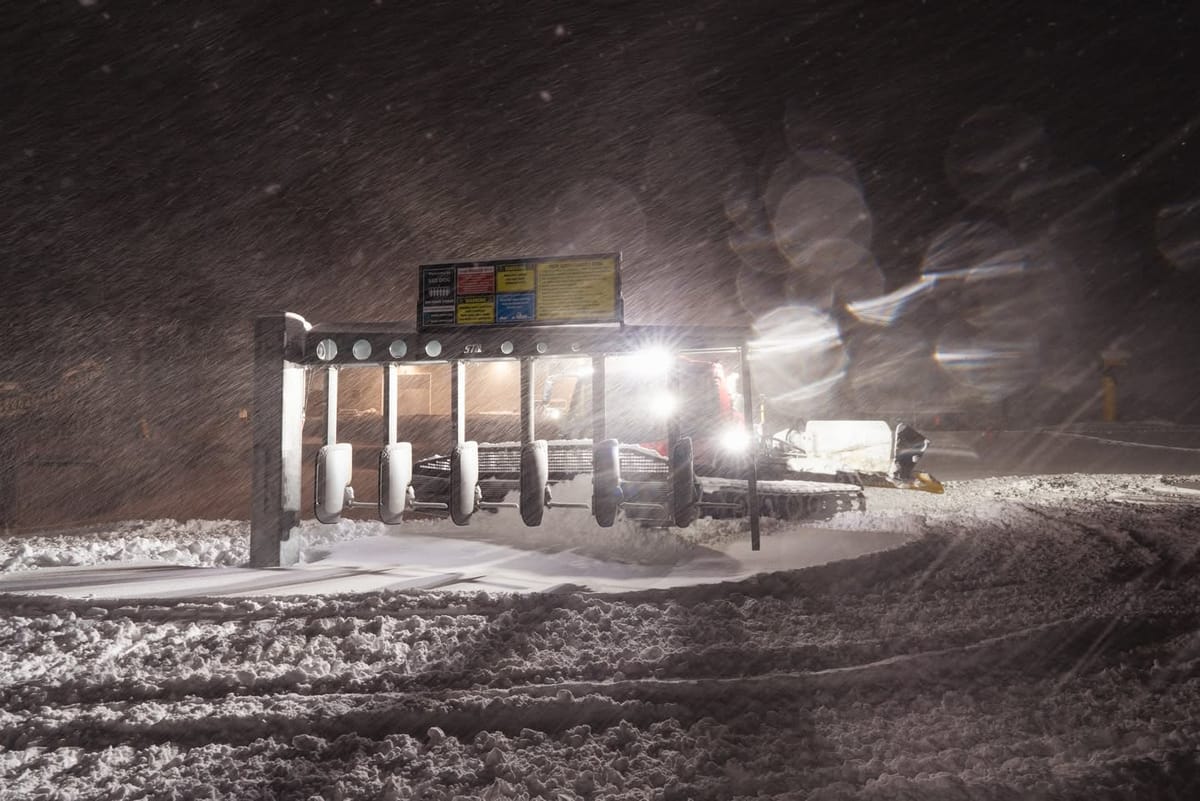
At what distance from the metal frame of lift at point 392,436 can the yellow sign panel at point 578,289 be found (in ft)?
0.55

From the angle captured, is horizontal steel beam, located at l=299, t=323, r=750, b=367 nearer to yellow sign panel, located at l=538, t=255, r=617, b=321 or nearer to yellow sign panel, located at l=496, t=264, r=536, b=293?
yellow sign panel, located at l=538, t=255, r=617, b=321

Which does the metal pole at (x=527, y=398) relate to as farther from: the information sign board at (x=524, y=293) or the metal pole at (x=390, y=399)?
the metal pole at (x=390, y=399)

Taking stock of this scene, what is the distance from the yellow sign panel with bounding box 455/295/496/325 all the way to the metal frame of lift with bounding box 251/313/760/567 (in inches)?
5.3

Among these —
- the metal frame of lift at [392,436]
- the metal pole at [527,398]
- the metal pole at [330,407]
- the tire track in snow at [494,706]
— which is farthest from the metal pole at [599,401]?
the tire track in snow at [494,706]

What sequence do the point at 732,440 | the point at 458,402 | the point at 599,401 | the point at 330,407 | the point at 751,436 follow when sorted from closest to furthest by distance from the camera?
the point at 751,436 < the point at 599,401 < the point at 458,402 < the point at 330,407 < the point at 732,440

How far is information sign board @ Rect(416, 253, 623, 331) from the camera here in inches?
233

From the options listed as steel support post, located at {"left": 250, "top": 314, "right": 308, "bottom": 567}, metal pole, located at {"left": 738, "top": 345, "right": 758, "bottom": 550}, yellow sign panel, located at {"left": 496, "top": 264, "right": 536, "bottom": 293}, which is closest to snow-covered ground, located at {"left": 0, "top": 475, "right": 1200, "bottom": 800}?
steel support post, located at {"left": 250, "top": 314, "right": 308, "bottom": 567}

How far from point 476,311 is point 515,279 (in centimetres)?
53

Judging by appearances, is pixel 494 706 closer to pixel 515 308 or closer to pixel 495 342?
pixel 495 342

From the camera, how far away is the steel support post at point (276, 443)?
568 cm

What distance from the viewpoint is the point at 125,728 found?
271cm

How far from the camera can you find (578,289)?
595 centimetres

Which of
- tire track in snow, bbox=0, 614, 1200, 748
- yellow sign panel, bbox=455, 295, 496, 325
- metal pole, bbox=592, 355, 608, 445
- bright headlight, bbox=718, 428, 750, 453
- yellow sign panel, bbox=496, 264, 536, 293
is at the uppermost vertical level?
yellow sign panel, bbox=496, 264, 536, 293

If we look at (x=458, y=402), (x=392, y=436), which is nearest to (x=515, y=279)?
(x=458, y=402)
